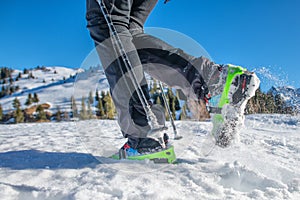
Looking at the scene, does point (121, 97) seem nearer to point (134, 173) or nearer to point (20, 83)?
point (134, 173)

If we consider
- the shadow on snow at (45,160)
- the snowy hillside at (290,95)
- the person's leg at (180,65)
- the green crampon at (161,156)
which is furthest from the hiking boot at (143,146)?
the snowy hillside at (290,95)

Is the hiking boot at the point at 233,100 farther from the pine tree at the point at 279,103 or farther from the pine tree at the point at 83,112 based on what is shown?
the pine tree at the point at 83,112

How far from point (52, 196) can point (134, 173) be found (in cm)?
30

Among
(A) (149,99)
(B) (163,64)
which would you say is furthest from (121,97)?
(B) (163,64)

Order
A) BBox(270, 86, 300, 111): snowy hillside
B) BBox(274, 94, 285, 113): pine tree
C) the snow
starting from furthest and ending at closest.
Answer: BBox(274, 94, 285, 113): pine tree, BBox(270, 86, 300, 111): snowy hillside, the snow

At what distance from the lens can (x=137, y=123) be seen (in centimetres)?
109

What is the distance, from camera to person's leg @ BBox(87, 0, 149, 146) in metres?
1.03

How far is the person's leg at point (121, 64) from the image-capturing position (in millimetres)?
1034

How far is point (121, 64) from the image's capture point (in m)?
1.03

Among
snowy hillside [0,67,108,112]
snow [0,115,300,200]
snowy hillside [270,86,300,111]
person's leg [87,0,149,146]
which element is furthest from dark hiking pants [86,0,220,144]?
snowy hillside [0,67,108,112]

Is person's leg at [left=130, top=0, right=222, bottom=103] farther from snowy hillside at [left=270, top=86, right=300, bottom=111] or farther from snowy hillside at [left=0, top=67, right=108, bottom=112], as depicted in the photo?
snowy hillside at [left=0, top=67, right=108, bottom=112]

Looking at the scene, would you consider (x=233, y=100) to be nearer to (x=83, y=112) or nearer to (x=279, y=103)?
(x=279, y=103)

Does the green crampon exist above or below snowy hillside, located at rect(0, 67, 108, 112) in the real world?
below

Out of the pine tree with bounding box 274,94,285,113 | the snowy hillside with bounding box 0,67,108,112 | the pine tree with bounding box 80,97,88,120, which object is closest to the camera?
the pine tree with bounding box 274,94,285,113
